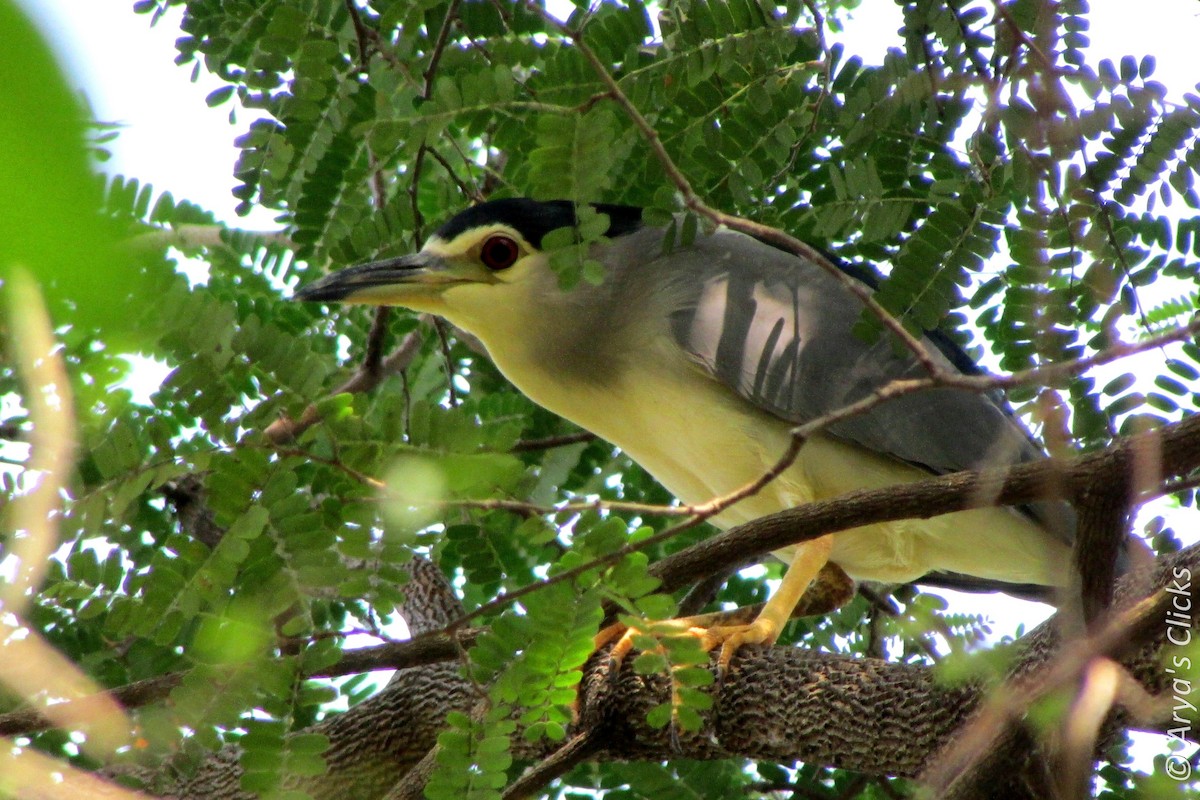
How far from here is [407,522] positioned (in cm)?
206

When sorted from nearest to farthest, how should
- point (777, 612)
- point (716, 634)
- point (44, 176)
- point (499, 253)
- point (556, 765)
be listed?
point (44, 176) < point (556, 765) < point (716, 634) < point (777, 612) < point (499, 253)

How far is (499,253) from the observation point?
358cm

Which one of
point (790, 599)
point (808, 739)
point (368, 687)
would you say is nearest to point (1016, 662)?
point (808, 739)

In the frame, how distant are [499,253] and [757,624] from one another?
133 centimetres

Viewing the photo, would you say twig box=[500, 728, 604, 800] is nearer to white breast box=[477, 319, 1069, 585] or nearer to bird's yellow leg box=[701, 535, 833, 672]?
bird's yellow leg box=[701, 535, 833, 672]

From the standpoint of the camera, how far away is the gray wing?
11.0 ft

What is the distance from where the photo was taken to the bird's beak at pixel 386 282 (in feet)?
10.4

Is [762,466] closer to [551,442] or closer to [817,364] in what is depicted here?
[817,364]

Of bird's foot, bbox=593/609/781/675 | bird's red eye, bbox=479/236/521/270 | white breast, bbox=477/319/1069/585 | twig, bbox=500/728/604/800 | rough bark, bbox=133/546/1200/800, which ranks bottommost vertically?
twig, bbox=500/728/604/800

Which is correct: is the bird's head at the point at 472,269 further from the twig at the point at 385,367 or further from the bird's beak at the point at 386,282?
the twig at the point at 385,367

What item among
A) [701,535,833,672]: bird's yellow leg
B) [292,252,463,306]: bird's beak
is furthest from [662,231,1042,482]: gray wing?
[292,252,463,306]: bird's beak

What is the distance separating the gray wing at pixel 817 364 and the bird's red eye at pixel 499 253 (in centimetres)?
48

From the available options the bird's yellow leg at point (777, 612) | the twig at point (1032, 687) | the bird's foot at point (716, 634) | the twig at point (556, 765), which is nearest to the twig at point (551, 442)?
the bird's foot at point (716, 634)

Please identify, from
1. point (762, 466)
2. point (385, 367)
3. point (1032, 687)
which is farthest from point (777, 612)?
point (385, 367)
